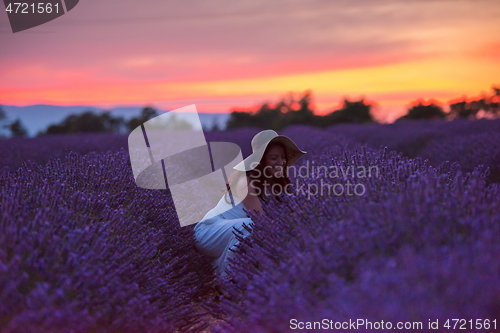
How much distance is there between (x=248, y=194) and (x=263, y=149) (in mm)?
339

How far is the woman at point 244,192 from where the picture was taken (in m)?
3.08

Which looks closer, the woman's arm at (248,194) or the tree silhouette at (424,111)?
the woman's arm at (248,194)

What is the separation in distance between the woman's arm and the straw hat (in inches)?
4.2

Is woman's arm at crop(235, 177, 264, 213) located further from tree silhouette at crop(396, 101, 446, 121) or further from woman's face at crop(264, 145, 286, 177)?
tree silhouette at crop(396, 101, 446, 121)

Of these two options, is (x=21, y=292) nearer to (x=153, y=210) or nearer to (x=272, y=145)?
(x=153, y=210)

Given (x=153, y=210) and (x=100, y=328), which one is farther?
(x=153, y=210)

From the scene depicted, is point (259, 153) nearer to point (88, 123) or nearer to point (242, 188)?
point (242, 188)

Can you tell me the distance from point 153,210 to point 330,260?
1.68m

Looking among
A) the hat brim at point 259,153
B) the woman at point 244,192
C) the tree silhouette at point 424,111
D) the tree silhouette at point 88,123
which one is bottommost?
the tree silhouette at point 424,111

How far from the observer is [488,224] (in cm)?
156

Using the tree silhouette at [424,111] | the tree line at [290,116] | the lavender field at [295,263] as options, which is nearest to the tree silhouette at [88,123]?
the tree line at [290,116]

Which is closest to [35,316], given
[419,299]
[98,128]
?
[419,299]

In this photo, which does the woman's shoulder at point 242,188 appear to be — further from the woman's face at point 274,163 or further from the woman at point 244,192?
the woman's face at point 274,163

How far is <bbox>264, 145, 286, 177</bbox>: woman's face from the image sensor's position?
332cm
